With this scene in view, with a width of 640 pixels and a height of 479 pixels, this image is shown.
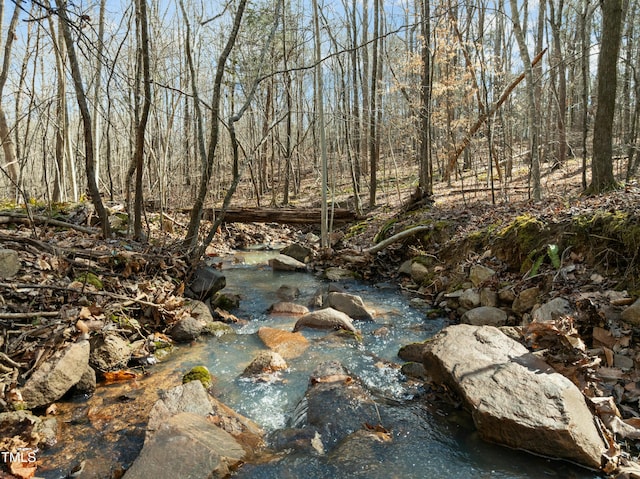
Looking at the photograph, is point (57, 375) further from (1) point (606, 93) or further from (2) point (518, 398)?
(1) point (606, 93)

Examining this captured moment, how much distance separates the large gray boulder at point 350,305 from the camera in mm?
6320

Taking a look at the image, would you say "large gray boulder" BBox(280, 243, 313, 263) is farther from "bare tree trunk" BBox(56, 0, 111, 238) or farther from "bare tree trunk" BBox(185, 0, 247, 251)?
"bare tree trunk" BBox(56, 0, 111, 238)

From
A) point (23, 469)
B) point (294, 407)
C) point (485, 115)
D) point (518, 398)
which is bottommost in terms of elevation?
point (294, 407)

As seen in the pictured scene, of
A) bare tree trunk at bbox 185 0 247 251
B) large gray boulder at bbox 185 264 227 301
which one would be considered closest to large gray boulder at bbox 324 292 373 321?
large gray boulder at bbox 185 264 227 301

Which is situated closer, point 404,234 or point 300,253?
point 404,234

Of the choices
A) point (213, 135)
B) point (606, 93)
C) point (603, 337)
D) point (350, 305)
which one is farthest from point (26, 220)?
point (606, 93)

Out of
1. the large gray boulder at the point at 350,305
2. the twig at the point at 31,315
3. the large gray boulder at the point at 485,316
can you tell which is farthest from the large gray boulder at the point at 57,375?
the large gray boulder at the point at 485,316

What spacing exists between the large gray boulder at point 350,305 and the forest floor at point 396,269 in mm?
1314

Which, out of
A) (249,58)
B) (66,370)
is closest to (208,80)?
(249,58)

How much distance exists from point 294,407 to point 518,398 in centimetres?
195

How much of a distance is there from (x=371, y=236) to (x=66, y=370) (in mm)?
8406

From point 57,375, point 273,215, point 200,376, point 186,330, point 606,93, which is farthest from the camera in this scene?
point 273,215

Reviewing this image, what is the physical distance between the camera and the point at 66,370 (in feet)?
11.9

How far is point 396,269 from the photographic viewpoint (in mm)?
8922
